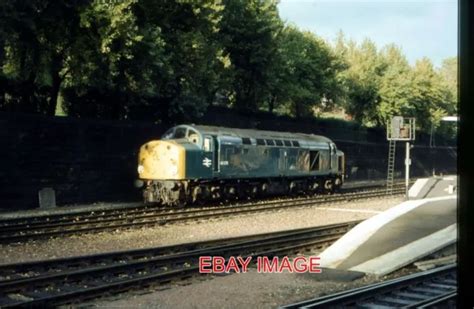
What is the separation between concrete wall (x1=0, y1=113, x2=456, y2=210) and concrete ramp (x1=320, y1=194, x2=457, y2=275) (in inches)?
514

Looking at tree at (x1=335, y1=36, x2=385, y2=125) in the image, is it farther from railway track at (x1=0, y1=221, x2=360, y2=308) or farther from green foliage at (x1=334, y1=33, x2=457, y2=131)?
railway track at (x1=0, y1=221, x2=360, y2=308)

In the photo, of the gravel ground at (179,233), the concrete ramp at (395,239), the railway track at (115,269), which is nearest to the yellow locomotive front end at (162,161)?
the gravel ground at (179,233)

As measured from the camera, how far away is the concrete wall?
20641mm

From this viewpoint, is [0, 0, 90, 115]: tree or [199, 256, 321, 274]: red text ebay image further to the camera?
[0, 0, 90, 115]: tree

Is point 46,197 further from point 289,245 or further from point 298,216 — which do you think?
point 289,245

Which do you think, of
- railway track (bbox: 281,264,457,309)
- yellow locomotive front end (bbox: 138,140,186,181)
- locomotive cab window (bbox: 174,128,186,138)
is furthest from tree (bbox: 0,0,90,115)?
railway track (bbox: 281,264,457,309)

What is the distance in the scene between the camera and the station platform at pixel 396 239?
11328 mm

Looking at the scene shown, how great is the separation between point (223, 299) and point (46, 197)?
47.0 feet

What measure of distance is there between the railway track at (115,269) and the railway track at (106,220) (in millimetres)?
3886

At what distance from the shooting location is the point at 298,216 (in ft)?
67.6

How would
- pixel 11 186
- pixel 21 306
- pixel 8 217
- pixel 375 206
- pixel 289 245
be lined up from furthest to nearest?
1. pixel 375 206
2. pixel 11 186
3. pixel 8 217
4. pixel 289 245
5. pixel 21 306

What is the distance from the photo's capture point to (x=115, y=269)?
10.2 metres

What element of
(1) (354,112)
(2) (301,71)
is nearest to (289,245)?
(2) (301,71)

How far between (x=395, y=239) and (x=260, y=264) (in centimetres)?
290
